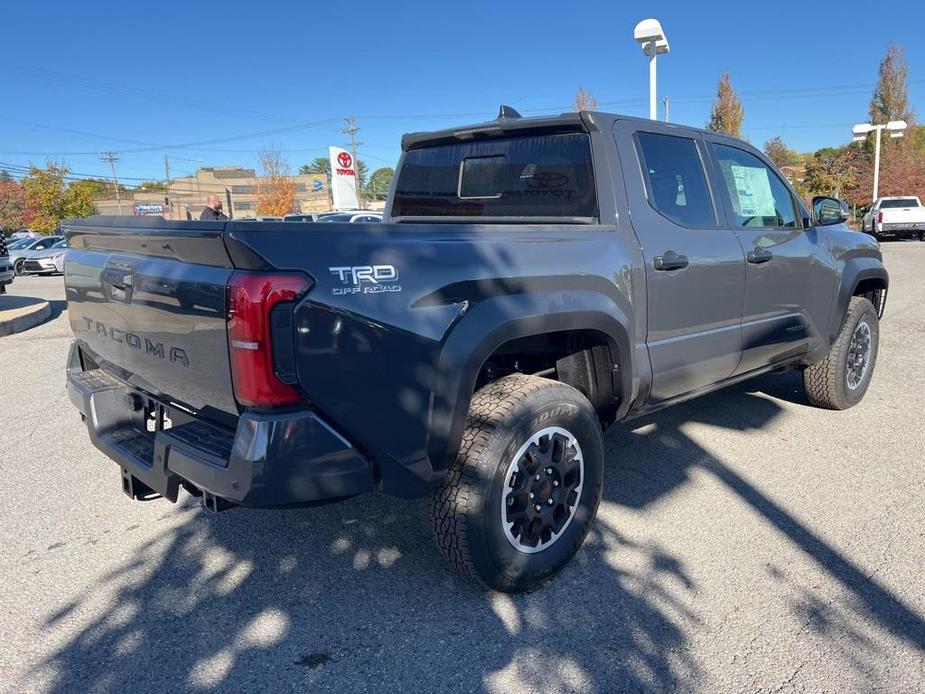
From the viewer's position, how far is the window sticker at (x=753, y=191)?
4.13 metres

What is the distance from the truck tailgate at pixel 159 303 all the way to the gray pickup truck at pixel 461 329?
0.04ft

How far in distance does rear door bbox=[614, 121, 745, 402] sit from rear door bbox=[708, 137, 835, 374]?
160 millimetres

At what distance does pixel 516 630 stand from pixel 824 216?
357cm

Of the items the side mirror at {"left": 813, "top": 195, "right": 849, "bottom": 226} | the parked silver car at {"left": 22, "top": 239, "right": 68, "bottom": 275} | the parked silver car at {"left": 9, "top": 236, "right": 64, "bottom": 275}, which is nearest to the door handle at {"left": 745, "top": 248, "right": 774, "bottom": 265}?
the side mirror at {"left": 813, "top": 195, "right": 849, "bottom": 226}

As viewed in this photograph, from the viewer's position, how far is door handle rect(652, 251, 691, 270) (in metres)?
3.32

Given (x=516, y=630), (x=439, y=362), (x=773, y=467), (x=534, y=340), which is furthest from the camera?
(x=773, y=467)

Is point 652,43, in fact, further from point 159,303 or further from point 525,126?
point 159,303

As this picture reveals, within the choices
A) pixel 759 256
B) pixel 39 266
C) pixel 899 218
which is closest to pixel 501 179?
pixel 759 256

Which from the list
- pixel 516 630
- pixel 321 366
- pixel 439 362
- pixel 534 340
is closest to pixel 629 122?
pixel 534 340

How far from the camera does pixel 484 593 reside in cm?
283

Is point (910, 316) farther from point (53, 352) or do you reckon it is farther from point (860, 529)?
point (53, 352)

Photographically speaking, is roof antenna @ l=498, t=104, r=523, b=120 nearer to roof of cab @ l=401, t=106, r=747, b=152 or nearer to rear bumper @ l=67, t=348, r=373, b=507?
roof of cab @ l=401, t=106, r=747, b=152

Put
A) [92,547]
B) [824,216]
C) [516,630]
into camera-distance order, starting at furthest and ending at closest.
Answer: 1. [824,216]
2. [92,547]
3. [516,630]

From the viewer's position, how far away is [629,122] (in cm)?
349
